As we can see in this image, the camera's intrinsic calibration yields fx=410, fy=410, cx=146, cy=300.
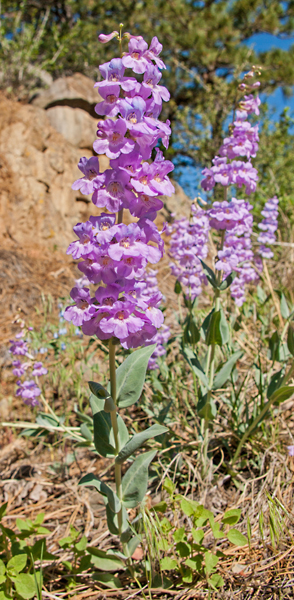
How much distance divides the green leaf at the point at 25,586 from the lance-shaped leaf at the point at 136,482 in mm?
424

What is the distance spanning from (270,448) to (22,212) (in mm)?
3829

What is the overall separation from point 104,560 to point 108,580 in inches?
3.0

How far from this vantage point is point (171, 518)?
190cm

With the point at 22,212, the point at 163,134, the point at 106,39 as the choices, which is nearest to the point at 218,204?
the point at 163,134

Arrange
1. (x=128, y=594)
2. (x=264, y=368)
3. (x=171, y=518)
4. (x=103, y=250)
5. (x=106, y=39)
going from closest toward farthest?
1. (x=103, y=250)
2. (x=106, y=39)
3. (x=128, y=594)
4. (x=171, y=518)
5. (x=264, y=368)

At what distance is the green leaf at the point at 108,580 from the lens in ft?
5.23

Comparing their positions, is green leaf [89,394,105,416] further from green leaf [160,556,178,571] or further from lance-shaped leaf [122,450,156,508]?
green leaf [160,556,178,571]

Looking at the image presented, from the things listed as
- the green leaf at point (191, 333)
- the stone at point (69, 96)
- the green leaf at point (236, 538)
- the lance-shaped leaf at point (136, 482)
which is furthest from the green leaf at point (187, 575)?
the stone at point (69, 96)

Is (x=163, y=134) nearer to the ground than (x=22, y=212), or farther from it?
nearer to the ground

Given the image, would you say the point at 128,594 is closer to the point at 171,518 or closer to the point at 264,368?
the point at 171,518

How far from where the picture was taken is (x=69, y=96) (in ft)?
21.3

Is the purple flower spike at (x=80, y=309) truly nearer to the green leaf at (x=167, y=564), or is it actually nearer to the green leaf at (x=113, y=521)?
the green leaf at (x=113, y=521)

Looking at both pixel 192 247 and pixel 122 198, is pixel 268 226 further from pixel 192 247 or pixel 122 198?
pixel 122 198

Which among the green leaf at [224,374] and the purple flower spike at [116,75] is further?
the green leaf at [224,374]
